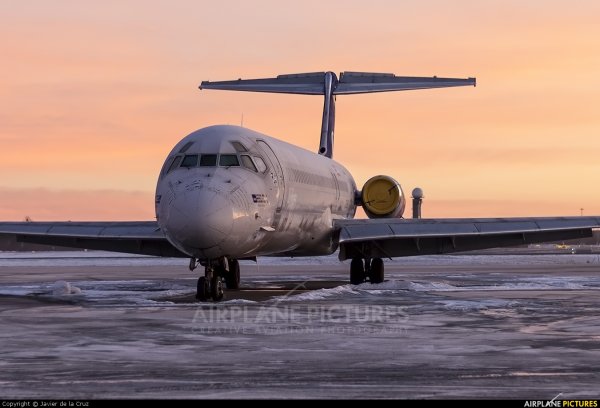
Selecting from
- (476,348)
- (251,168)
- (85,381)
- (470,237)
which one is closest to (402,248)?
(470,237)

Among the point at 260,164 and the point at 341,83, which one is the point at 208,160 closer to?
the point at 260,164

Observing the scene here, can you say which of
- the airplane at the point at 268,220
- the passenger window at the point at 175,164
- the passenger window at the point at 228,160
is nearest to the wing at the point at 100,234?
the airplane at the point at 268,220

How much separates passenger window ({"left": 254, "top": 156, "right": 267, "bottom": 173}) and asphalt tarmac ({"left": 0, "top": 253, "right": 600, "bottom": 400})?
9.26 ft

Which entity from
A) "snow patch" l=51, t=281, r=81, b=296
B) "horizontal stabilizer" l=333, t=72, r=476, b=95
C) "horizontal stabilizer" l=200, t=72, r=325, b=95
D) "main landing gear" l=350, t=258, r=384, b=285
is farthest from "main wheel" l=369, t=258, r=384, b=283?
"horizontal stabilizer" l=200, t=72, r=325, b=95

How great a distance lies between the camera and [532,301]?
61.3ft

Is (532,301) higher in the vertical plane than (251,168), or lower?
lower

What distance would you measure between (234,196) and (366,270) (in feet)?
33.7

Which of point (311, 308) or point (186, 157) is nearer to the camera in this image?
point (311, 308)

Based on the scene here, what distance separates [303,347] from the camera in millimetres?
11008

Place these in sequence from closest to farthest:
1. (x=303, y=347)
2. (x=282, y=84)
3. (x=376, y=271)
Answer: (x=303, y=347) < (x=376, y=271) < (x=282, y=84)

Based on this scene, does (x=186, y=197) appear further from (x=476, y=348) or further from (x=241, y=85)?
(x=241, y=85)

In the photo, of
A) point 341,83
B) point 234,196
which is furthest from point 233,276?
point 341,83

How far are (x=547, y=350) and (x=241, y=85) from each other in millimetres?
25589

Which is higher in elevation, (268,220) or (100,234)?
(268,220)
